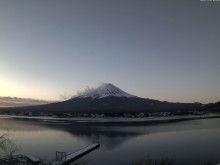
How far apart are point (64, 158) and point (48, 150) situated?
164 inches

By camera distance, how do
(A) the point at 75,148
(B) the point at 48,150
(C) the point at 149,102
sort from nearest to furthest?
(B) the point at 48,150 → (A) the point at 75,148 → (C) the point at 149,102

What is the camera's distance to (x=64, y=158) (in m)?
14.3

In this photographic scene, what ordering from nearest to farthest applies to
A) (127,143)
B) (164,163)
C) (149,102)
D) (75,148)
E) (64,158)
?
(164,163), (64,158), (75,148), (127,143), (149,102)

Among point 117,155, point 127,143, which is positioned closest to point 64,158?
point 117,155

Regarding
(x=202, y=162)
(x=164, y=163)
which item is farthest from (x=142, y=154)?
(x=202, y=162)

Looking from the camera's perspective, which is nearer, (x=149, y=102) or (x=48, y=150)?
(x=48, y=150)

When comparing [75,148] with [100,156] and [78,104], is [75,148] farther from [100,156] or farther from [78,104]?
[78,104]

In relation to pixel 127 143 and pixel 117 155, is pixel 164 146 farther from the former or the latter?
pixel 117 155

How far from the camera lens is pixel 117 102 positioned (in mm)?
174500

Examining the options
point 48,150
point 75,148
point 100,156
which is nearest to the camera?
Result: point 100,156

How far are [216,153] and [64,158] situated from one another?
12.4 metres

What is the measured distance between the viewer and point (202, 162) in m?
13.6

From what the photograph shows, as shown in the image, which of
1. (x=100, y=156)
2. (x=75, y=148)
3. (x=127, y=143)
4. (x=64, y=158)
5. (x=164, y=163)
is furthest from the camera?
(x=127, y=143)

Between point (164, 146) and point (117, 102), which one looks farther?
point (117, 102)
